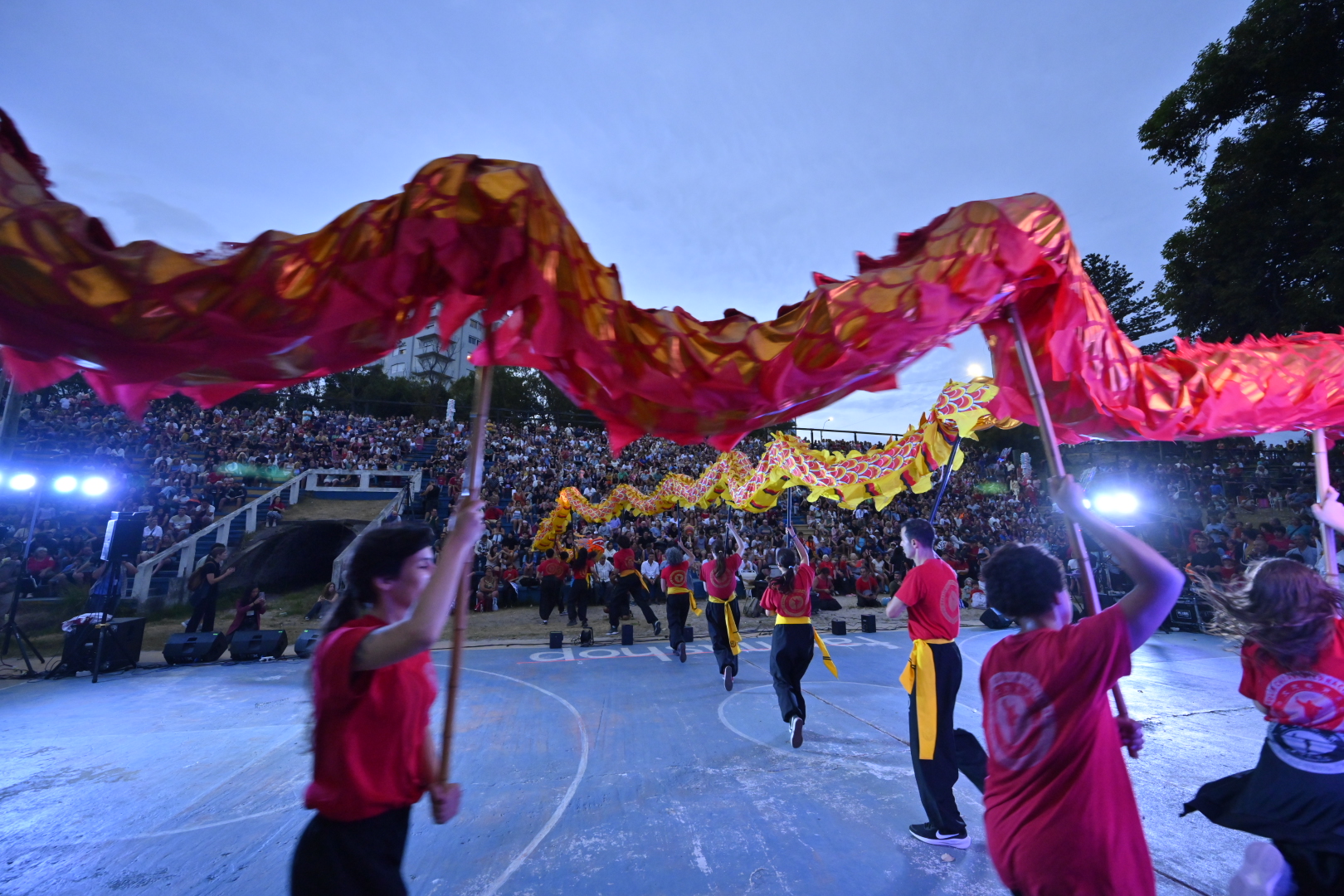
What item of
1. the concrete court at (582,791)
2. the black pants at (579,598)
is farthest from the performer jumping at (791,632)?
the black pants at (579,598)

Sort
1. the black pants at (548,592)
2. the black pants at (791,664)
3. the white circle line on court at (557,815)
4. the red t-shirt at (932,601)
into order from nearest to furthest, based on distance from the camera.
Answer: the white circle line on court at (557,815) < the red t-shirt at (932,601) < the black pants at (791,664) < the black pants at (548,592)

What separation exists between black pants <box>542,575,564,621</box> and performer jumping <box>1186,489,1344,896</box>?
10.8 metres

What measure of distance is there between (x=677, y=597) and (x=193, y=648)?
6767 millimetres

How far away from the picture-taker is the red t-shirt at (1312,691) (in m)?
1.90

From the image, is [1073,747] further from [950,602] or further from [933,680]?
[950,602]

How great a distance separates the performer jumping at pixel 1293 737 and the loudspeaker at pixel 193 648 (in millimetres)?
10544

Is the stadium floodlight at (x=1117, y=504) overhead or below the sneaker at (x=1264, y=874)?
overhead

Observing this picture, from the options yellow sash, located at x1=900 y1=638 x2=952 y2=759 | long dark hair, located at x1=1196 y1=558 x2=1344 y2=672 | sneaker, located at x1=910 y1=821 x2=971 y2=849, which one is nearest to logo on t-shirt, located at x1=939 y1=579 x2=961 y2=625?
yellow sash, located at x1=900 y1=638 x2=952 y2=759

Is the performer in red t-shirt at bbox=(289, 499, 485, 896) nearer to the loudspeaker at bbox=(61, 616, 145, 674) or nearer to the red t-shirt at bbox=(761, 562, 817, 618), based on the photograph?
the red t-shirt at bbox=(761, 562, 817, 618)

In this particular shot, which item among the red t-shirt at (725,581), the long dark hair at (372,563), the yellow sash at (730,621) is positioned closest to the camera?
the long dark hair at (372,563)

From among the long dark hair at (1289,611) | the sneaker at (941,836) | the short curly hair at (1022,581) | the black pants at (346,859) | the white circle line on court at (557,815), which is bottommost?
the sneaker at (941,836)

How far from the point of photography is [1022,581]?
1.72 meters

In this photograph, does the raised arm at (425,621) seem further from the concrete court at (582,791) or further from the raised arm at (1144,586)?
the concrete court at (582,791)

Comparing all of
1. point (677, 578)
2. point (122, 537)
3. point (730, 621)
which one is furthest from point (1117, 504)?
point (122, 537)
